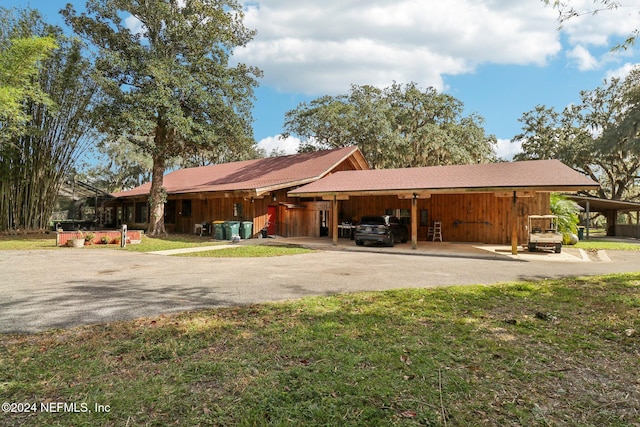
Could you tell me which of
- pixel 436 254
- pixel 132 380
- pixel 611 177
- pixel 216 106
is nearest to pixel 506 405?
pixel 132 380

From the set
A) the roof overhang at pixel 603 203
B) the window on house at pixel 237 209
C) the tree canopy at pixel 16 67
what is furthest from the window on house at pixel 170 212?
the roof overhang at pixel 603 203

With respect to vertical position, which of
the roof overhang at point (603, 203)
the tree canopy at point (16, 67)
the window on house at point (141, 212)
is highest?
the tree canopy at point (16, 67)

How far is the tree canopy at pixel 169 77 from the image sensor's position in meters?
18.3

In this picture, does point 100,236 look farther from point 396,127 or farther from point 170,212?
point 396,127

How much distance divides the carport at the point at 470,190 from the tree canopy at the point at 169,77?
709 centimetres

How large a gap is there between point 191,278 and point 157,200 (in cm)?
1464

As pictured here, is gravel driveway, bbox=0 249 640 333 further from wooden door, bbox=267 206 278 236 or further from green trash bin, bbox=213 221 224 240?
wooden door, bbox=267 206 278 236

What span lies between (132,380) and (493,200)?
1771 centimetres

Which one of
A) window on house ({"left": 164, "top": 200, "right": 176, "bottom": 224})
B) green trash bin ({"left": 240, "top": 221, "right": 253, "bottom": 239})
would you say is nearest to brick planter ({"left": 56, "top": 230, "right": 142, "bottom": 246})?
green trash bin ({"left": 240, "top": 221, "right": 253, "bottom": 239})

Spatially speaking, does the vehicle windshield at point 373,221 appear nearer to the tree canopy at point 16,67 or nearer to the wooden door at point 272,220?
the wooden door at point 272,220

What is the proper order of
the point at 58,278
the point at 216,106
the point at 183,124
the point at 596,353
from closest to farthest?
1. the point at 596,353
2. the point at 58,278
3. the point at 183,124
4. the point at 216,106

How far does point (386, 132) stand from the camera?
29.5m

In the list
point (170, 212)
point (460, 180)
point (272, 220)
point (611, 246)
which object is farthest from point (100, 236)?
point (611, 246)

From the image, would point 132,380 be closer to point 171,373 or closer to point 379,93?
point 171,373
